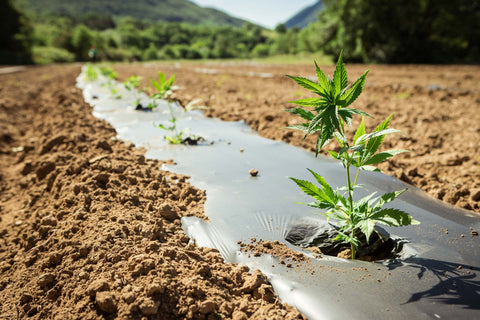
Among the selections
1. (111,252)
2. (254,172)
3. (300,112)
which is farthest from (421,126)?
(111,252)

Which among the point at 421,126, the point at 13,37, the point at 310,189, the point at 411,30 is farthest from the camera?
the point at 13,37

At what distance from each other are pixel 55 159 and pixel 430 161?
3619 millimetres

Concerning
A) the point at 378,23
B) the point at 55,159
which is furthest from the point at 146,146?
the point at 378,23

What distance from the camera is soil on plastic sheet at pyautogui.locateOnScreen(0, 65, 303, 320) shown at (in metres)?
1.28

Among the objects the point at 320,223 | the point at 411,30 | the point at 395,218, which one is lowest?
the point at 320,223

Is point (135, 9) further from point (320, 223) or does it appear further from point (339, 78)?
point (339, 78)

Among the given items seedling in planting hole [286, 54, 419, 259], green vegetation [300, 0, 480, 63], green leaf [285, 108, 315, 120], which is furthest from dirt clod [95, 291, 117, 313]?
green vegetation [300, 0, 480, 63]

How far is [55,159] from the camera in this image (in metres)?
2.78

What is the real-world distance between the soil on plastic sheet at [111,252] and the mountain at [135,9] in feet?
461

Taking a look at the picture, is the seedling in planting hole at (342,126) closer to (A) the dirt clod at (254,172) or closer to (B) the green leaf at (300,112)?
(B) the green leaf at (300,112)

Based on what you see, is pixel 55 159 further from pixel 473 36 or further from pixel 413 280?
pixel 473 36

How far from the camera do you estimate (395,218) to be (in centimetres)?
135

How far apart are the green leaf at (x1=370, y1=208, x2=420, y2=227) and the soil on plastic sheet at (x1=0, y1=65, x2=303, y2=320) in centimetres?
59

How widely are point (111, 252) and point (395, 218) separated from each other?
1419 millimetres
